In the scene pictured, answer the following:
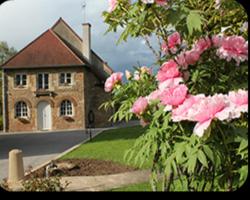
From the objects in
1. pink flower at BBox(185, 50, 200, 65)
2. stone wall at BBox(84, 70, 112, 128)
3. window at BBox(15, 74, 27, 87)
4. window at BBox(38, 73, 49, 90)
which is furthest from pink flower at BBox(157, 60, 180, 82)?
window at BBox(15, 74, 27, 87)

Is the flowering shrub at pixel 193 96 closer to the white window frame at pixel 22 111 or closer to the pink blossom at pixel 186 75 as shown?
the pink blossom at pixel 186 75

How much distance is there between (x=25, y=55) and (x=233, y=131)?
97.3 ft

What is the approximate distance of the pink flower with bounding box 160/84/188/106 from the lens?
160 cm

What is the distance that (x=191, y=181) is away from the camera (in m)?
1.88

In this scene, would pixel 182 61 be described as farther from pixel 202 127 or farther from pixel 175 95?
pixel 202 127

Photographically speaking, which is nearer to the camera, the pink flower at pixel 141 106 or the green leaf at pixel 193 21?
the green leaf at pixel 193 21

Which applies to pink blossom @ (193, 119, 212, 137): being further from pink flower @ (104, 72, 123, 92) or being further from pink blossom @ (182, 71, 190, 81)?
pink flower @ (104, 72, 123, 92)

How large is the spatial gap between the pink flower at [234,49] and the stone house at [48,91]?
27244 millimetres

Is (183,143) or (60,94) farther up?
(60,94)

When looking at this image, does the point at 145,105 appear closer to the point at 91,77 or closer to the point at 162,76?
the point at 162,76

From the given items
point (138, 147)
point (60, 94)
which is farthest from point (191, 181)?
point (60, 94)

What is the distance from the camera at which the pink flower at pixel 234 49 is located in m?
1.78

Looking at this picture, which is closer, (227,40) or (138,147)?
(227,40)

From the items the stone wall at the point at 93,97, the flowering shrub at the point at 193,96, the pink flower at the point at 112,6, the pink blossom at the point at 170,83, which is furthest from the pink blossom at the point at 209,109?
the stone wall at the point at 93,97
